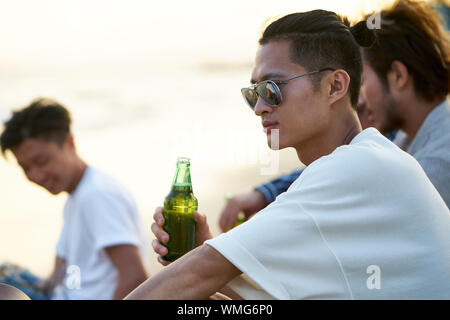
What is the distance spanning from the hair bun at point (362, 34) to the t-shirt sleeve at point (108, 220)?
2.16m

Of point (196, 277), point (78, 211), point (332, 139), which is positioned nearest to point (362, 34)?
point (332, 139)

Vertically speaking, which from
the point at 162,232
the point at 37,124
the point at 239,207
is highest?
the point at 37,124

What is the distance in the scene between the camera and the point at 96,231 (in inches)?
162

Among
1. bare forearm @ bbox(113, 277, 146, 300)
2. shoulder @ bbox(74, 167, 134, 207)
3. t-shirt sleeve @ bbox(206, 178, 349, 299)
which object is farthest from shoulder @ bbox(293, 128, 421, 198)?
shoulder @ bbox(74, 167, 134, 207)

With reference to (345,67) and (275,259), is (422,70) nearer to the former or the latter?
(345,67)

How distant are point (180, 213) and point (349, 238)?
906mm

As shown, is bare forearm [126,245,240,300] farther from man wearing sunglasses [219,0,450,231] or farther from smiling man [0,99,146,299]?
smiling man [0,99,146,299]

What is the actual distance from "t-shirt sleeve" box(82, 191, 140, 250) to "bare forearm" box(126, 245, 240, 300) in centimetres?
226

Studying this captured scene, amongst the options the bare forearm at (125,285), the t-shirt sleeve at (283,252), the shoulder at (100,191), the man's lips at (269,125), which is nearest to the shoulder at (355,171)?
the t-shirt sleeve at (283,252)

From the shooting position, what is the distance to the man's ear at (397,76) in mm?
3480

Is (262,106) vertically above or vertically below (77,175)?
above

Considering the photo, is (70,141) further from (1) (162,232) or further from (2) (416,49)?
(2) (416,49)

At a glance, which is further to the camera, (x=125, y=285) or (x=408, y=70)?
(x=125, y=285)
